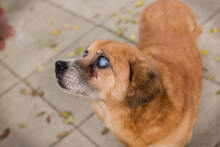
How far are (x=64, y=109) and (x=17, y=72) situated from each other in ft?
6.09

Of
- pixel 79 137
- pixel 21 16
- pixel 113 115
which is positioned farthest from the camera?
pixel 21 16

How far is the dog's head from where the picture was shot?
8.71 feet

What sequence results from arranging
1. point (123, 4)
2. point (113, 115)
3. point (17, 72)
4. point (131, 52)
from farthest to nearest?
point (123, 4)
point (17, 72)
point (113, 115)
point (131, 52)

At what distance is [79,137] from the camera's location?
442 cm

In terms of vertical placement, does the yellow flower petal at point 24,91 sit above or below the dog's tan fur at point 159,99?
below

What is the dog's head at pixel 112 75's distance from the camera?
266cm

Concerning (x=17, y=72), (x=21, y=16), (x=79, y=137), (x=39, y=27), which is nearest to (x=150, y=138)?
(x=79, y=137)

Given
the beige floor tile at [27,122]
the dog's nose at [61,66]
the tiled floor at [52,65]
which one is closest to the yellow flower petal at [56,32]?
the tiled floor at [52,65]

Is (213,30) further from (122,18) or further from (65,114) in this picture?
(65,114)

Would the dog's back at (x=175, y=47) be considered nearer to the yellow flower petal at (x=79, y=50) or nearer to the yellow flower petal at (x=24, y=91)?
the yellow flower petal at (x=79, y=50)

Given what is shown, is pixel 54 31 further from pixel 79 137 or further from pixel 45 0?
pixel 79 137

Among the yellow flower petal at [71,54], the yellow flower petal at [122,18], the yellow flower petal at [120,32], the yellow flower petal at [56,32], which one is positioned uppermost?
the yellow flower petal at [122,18]

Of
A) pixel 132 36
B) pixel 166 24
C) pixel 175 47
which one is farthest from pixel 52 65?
pixel 175 47

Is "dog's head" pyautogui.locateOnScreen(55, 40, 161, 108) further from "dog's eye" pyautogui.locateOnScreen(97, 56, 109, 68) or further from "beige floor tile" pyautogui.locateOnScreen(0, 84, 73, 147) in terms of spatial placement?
"beige floor tile" pyautogui.locateOnScreen(0, 84, 73, 147)
